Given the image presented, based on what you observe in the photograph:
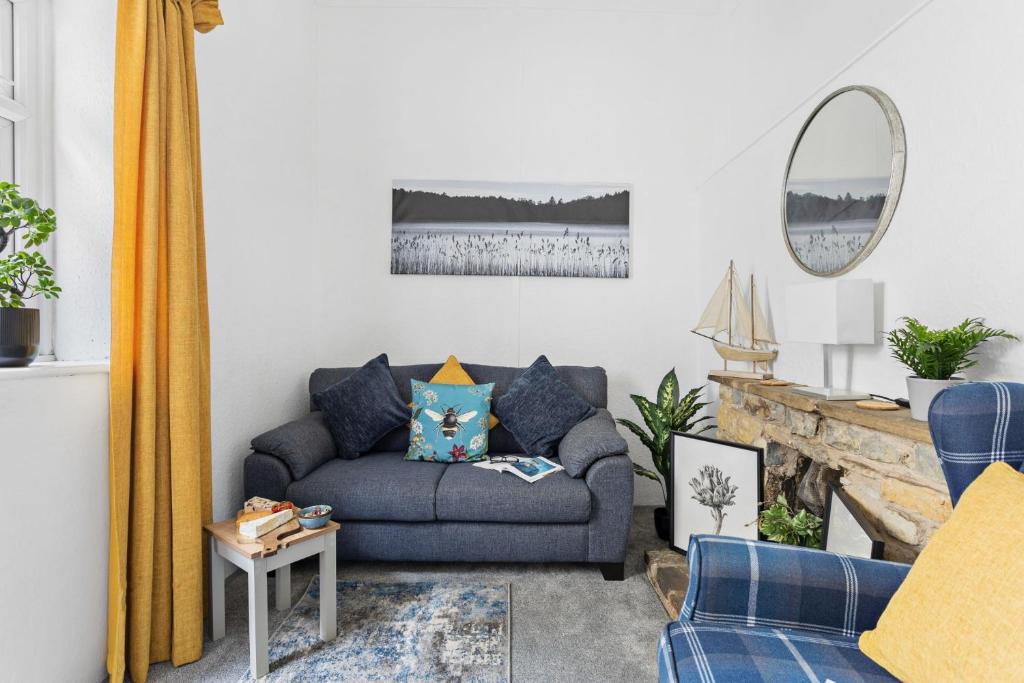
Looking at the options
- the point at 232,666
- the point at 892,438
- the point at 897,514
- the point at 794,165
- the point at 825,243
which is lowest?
the point at 232,666

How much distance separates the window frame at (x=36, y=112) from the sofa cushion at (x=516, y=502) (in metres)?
1.53

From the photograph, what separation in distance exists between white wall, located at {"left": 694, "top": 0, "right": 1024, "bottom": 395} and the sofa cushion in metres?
1.12

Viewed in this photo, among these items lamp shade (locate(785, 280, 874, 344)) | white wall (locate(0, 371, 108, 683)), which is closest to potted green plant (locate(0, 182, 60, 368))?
white wall (locate(0, 371, 108, 683))

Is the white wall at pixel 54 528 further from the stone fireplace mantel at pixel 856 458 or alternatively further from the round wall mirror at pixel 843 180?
the round wall mirror at pixel 843 180

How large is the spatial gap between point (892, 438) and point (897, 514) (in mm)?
Result: 207

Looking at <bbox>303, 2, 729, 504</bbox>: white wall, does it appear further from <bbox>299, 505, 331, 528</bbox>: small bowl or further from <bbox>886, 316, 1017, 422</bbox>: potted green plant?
<bbox>886, 316, 1017, 422</bbox>: potted green plant

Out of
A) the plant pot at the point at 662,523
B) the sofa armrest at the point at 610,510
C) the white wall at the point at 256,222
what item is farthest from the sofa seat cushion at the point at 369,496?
the plant pot at the point at 662,523

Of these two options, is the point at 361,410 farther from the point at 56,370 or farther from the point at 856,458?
the point at 856,458

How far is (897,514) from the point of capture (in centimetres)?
138

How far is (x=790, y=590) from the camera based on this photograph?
1.11 m

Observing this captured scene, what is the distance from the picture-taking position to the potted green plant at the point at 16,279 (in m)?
1.33

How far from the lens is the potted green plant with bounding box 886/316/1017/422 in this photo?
49.1 inches

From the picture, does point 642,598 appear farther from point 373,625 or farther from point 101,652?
point 101,652

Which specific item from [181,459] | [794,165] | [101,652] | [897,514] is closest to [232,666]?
[101,652]
